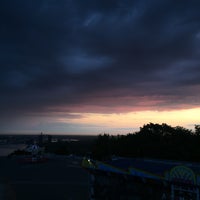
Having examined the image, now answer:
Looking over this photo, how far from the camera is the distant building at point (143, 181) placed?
639 inches

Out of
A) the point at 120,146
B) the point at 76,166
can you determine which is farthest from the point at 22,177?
the point at 120,146

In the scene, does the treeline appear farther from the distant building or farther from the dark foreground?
the distant building

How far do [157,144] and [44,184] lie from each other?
21.6 meters

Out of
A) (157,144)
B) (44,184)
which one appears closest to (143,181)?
(44,184)

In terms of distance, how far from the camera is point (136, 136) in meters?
55.7

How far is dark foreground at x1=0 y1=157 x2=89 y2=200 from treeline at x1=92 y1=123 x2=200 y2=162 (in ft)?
25.3

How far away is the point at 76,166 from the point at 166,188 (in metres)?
34.2

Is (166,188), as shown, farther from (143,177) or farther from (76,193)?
(76,193)

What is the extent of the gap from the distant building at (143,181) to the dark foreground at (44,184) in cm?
703

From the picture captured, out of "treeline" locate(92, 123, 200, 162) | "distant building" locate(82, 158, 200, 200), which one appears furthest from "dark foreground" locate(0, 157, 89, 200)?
"treeline" locate(92, 123, 200, 162)

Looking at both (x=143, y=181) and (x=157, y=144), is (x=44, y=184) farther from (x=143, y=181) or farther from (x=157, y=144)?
(x=157, y=144)

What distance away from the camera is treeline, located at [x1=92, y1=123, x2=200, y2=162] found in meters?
46.2

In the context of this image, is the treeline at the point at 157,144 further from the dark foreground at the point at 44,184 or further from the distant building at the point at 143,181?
the distant building at the point at 143,181

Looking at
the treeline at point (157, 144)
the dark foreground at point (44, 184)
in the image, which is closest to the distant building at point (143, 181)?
the dark foreground at point (44, 184)
